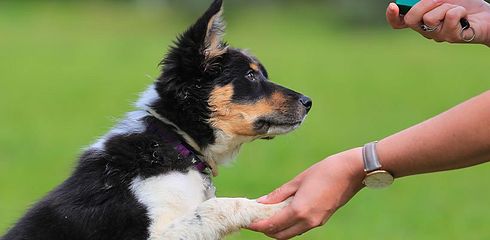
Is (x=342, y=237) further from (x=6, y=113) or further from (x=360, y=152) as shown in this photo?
(x=6, y=113)

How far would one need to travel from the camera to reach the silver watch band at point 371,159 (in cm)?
418

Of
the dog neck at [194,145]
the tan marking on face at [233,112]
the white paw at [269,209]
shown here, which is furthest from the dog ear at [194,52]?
the white paw at [269,209]

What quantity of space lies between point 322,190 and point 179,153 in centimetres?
125

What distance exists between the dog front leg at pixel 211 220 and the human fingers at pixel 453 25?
1206mm

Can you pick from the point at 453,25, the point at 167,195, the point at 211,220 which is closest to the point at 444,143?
the point at 453,25

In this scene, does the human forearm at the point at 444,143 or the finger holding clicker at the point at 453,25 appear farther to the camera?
the finger holding clicker at the point at 453,25

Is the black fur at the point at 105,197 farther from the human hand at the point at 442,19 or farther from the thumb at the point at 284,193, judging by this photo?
the human hand at the point at 442,19

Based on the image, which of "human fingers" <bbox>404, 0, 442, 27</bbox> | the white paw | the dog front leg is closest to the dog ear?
the dog front leg

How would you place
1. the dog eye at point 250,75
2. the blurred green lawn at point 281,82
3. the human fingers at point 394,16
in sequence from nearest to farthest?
the human fingers at point 394,16 → the dog eye at point 250,75 → the blurred green lawn at point 281,82

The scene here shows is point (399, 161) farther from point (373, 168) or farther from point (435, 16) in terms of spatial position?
point (435, 16)

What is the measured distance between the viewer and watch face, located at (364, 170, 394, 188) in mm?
4199

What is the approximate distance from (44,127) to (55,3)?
25.4 m

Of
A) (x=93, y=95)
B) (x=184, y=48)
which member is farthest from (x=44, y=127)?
(x=184, y=48)

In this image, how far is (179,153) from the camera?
5.34 metres
